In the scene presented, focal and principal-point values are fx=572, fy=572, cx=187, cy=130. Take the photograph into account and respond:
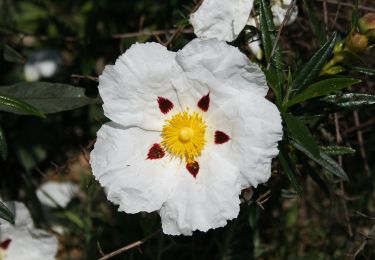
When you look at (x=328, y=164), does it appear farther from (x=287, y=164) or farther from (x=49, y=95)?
(x=49, y=95)

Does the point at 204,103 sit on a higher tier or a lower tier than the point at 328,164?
higher

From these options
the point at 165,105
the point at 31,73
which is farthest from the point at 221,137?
the point at 31,73

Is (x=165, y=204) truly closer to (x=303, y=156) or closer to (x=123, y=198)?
(x=123, y=198)

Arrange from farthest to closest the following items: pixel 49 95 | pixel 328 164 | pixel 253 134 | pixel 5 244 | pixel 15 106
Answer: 1. pixel 5 244
2. pixel 49 95
3. pixel 15 106
4. pixel 328 164
5. pixel 253 134

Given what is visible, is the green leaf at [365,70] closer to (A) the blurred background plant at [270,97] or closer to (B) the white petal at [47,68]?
(A) the blurred background plant at [270,97]

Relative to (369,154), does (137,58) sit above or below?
above

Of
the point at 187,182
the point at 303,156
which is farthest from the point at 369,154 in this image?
the point at 187,182
